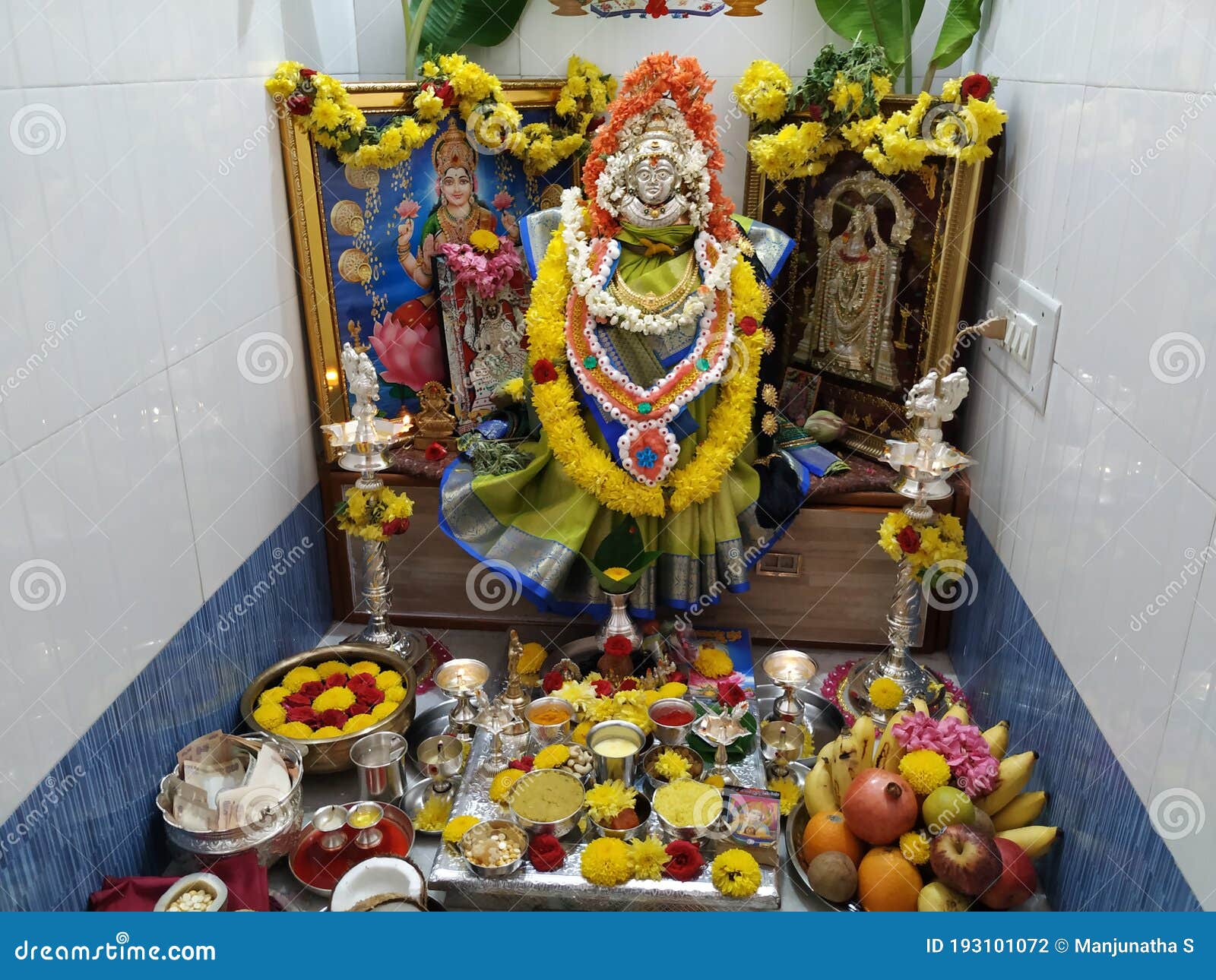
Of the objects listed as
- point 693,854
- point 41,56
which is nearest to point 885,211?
point 693,854

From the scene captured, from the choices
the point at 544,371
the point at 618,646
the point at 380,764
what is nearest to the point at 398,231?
the point at 544,371

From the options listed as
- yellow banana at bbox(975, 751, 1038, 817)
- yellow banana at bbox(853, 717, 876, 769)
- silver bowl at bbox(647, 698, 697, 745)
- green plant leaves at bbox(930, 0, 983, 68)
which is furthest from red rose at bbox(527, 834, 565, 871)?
green plant leaves at bbox(930, 0, 983, 68)

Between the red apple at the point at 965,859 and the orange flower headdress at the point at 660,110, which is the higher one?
the orange flower headdress at the point at 660,110

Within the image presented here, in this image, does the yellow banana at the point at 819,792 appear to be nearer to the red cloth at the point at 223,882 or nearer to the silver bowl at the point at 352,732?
the silver bowl at the point at 352,732

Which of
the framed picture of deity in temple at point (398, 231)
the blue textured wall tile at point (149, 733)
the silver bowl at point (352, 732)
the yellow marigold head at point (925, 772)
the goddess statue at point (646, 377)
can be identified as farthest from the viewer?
the framed picture of deity in temple at point (398, 231)

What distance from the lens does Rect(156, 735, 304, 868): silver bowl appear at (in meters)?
2.62

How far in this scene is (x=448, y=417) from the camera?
3.91 m

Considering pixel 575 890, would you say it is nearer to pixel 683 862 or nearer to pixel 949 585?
pixel 683 862

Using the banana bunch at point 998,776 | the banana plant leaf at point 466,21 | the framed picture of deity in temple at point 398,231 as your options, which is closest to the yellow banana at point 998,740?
the banana bunch at point 998,776

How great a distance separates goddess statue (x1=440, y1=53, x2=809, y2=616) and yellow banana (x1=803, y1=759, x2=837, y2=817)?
895mm

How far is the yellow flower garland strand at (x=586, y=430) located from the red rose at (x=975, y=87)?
0.87m

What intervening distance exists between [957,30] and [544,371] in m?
1.87

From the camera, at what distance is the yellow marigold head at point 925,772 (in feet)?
8.68

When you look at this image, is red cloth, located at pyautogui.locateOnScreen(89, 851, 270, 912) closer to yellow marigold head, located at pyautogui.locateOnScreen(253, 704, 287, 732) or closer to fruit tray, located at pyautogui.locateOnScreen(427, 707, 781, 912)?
fruit tray, located at pyautogui.locateOnScreen(427, 707, 781, 912)
